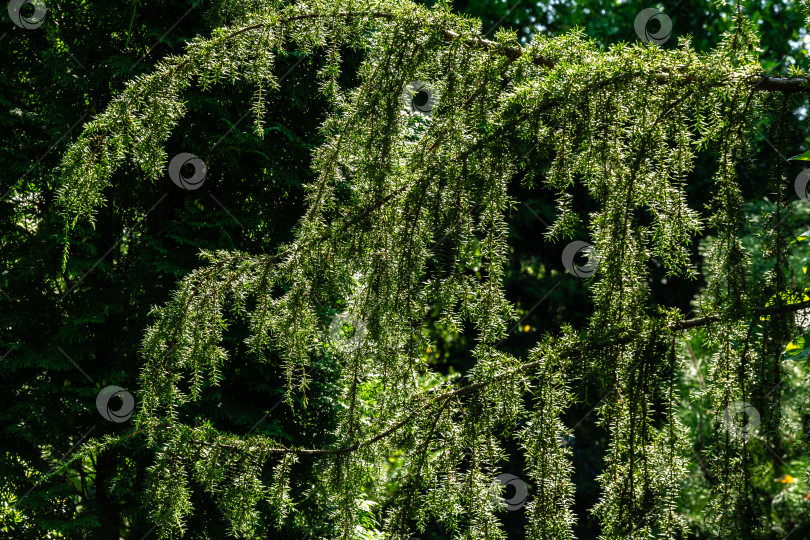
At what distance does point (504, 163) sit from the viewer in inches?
54.5

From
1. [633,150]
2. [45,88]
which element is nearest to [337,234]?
[633,150]

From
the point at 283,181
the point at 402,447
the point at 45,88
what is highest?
the point at 283,181

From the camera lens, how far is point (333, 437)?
3484 millimetres

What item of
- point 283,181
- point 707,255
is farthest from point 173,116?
point 283,181

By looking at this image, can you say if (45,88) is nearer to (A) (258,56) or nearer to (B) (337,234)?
(A) (258,56)

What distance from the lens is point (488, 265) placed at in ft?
4.76

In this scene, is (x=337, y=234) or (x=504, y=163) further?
(x=337, y=234)

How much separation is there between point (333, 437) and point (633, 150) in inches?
100

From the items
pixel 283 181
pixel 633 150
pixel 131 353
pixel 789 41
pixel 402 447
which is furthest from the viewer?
pixel 789 41

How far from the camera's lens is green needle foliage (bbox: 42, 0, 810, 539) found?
1.31 meters

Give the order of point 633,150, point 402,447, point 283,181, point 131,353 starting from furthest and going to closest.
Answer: point 283,181
point 131,353
point 402,447
point 633,150

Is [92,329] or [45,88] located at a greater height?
[45,88]

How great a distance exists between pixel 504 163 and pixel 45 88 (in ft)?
10.3

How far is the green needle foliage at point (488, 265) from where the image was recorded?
1.31m
